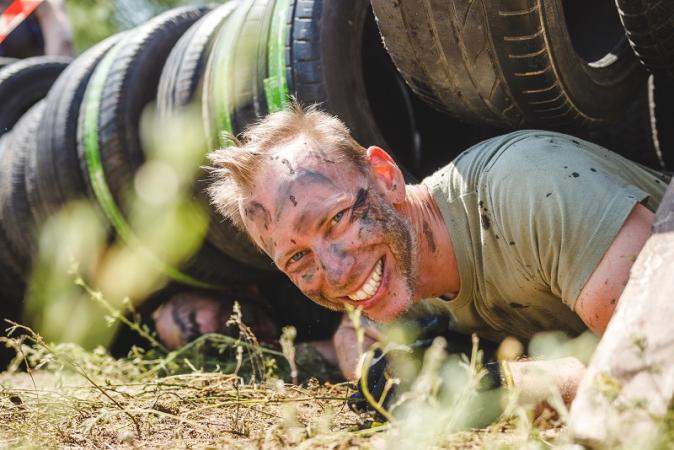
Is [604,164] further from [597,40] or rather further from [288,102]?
[597,40]

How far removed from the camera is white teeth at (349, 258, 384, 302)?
7.57 feet

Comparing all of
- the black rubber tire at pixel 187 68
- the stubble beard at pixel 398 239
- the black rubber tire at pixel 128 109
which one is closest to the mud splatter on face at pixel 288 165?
the stubble beard at pixel 398 239

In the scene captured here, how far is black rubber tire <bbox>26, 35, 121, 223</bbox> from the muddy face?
157 cm

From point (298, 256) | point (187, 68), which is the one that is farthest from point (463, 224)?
point (187, 68)

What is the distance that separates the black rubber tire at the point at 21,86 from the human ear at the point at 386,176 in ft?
10.2

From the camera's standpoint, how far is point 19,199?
407 centimetres

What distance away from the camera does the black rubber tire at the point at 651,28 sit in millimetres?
2750

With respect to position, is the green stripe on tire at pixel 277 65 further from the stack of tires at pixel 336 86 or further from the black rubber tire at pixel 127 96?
the black rubber tire at pixel 127 96

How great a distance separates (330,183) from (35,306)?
2.42 m

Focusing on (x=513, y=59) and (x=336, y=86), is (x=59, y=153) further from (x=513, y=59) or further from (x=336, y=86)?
(x=513, y=59)

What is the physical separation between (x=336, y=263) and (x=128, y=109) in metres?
1.70

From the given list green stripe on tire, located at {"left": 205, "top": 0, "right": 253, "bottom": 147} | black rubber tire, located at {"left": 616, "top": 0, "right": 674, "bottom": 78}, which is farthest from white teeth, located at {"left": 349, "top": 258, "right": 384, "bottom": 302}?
black rubber tire, located at {"left": 616, "top": 0, "right": 674, "bottom": 78}

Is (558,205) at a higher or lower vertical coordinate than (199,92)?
lower

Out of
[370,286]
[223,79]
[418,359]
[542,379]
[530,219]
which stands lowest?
[418,359]
